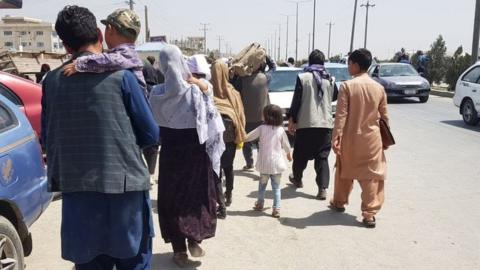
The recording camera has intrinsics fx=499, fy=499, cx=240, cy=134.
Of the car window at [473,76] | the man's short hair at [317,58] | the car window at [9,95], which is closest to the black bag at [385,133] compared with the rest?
the man's short hair at [317,58]

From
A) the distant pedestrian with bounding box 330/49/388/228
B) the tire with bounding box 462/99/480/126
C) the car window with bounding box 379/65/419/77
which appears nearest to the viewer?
the distant pedestrian with bounding box 330/49/388/228

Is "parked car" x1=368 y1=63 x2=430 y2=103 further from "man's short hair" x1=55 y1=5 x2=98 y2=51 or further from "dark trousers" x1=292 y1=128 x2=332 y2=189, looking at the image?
"man's short hair" x1=55 y1=5 x2=98 y2=51

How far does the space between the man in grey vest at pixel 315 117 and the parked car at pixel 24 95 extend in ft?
10.00

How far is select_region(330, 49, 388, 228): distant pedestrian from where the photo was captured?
4996mm

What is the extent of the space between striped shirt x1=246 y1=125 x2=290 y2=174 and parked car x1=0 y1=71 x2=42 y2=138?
254cm

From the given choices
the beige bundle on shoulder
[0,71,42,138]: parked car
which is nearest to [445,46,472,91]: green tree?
the beige bundle on shoulder

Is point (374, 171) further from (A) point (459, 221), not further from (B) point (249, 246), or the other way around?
(B) point (249, 246)

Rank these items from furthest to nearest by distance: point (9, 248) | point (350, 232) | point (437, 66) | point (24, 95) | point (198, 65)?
point (437, 66)
point (24, 95)
point (350, 232)
point (198, 65)
point (9, 248)

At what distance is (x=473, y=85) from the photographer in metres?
11.9

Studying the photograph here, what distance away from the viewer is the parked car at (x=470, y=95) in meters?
11.7

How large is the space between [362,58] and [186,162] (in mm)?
2197

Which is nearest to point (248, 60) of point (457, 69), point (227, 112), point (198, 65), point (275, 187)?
point (227, 112)

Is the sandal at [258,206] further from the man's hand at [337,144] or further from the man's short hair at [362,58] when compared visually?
the man's short hair at [362,58]

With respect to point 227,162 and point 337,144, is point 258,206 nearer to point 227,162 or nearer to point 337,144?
point 227,162
